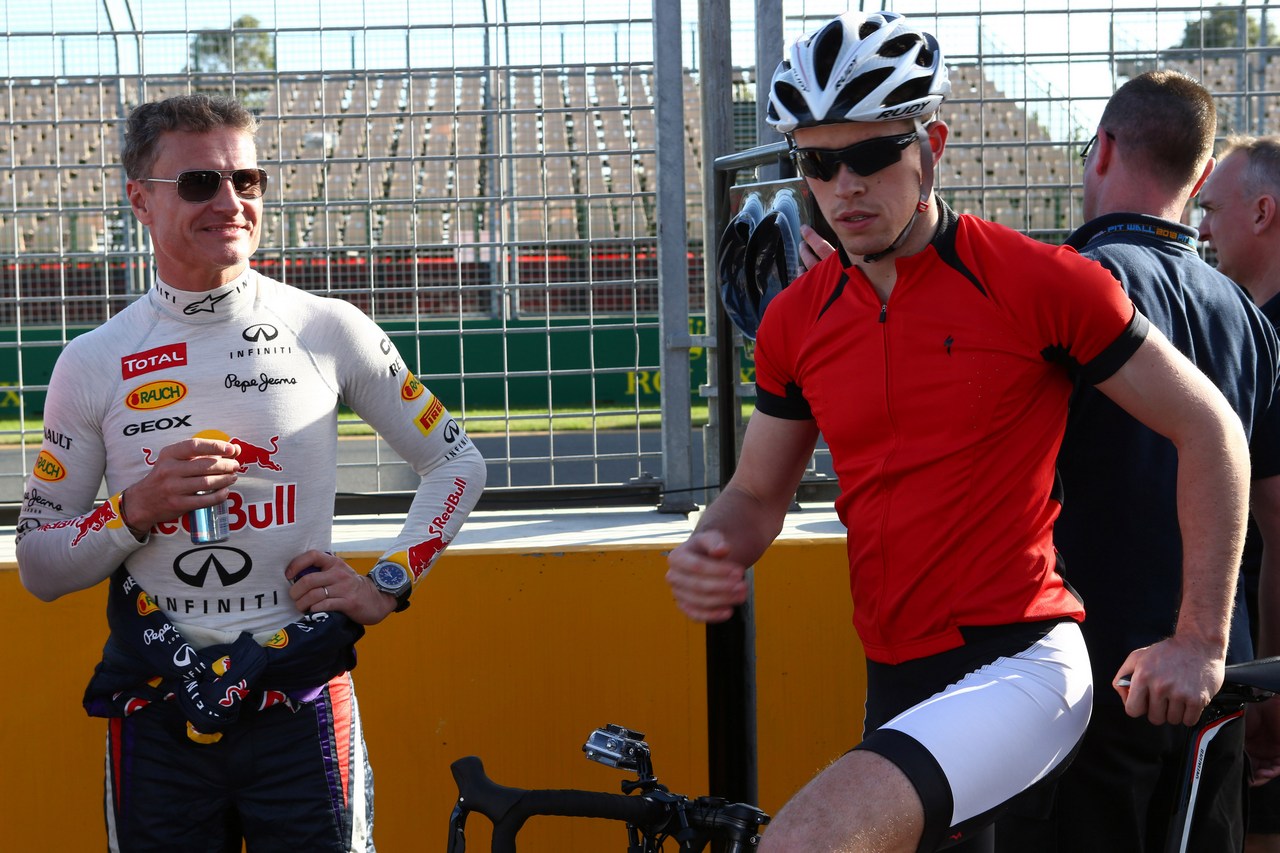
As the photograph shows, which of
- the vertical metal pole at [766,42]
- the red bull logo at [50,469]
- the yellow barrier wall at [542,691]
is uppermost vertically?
the vertical metal pole at [766,42]

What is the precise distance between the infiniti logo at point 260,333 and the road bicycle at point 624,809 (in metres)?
1.09

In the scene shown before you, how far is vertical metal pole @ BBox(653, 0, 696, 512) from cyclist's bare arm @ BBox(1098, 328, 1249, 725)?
2.25m

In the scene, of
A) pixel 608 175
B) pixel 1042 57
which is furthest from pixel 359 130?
pixel 1042 57

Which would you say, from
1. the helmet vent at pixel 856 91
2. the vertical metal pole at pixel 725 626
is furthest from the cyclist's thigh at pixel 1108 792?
the helmet vent at pixel 856 91

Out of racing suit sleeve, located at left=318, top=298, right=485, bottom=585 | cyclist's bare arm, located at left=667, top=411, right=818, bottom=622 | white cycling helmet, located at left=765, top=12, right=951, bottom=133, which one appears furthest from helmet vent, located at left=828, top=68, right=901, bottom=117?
racing suit sleeve, located at left=318, top=298, right=485, bottom=585

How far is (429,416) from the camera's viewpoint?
3.17m

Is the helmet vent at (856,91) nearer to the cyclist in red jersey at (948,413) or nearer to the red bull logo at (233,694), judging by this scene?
the cyclist in red jersey at (948,413)

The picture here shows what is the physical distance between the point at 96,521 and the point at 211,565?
26 cm

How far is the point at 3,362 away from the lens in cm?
815

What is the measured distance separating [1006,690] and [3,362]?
7.63 meters

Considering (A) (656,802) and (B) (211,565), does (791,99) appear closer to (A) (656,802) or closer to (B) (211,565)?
(A) (656,802)

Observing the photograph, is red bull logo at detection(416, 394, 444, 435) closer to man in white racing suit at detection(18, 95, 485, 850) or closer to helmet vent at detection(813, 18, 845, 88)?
man in white racing suit at detection(18, 95, 485, 850)

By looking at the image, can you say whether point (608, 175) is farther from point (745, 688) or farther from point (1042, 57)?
point (745, 688)

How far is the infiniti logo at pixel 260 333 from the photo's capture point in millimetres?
2875
